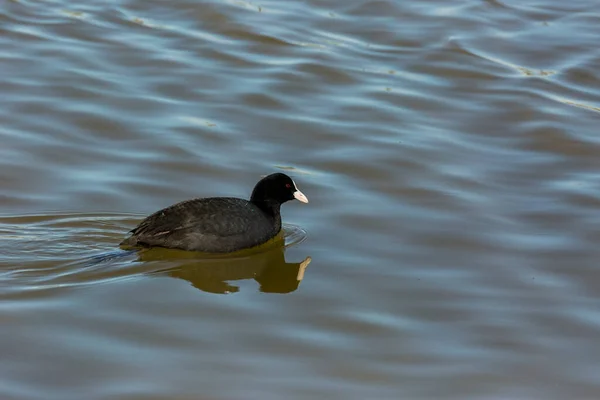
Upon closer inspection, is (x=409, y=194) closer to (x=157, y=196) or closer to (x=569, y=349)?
(x=157, y=196)

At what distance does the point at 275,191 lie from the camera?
9.90 m

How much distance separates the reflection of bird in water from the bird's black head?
22.5 inches

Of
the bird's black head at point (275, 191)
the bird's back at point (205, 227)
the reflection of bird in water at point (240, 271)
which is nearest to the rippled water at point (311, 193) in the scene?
the reflection of bird in water at point (240, 271)

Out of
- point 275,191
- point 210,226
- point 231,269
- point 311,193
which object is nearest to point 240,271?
point 231,269

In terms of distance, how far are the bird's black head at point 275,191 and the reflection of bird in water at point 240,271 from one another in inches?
22.5

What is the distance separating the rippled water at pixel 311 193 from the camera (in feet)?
24.0

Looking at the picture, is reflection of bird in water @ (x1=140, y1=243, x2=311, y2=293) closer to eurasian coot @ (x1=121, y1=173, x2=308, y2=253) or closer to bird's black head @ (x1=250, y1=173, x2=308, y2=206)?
eurasian coot @ (x1=121, y1=173, x2=308, y2=253)

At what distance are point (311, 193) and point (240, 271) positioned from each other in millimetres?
1880

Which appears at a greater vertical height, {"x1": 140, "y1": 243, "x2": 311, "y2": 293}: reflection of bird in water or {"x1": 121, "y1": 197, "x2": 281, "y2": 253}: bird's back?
{"x1": 121, "y1": 197, "x2": 281, "y2": 253}: bird's back

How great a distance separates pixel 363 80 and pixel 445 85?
1.10m

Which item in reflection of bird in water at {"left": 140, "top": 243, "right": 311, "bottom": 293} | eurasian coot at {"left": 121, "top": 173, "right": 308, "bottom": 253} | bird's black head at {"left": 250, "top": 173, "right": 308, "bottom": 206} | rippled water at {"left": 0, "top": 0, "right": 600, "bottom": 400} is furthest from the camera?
bird's black head at {"left": 250, "top": 173, "right": 308, "bottom": 206}

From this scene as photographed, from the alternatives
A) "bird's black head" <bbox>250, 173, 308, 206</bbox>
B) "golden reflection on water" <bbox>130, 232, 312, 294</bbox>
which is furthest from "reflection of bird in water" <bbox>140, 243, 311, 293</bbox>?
"bird's black head" <bbox>250, 173, 308, 206</bbox>

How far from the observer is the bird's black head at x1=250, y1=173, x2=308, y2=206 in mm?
9883

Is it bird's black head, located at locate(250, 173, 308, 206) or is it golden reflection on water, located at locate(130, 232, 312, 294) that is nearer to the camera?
golden reflection on water, located at locate(130, 232, 312, 294)
